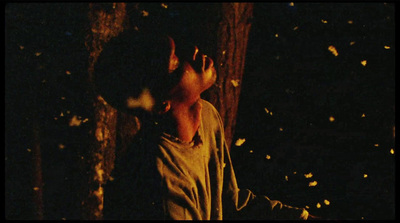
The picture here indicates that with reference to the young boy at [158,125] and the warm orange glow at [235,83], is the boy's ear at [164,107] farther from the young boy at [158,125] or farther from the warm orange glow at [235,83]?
the warm orange glow at [235,83]

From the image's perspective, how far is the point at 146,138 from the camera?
990mm

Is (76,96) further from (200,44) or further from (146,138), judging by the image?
(146,138)

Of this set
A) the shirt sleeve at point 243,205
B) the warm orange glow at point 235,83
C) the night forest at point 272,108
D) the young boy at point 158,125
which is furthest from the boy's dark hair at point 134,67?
the warm orange glow at point 235,83

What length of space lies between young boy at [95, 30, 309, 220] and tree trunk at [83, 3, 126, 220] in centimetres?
46

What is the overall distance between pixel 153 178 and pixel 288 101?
3.02 ft

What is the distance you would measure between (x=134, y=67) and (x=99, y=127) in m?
0.64

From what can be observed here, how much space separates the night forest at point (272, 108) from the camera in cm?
153

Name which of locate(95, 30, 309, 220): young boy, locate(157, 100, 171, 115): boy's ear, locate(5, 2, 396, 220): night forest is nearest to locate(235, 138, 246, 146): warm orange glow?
locate(5, 2, 396, 220): night forest

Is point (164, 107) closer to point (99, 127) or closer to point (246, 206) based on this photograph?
point (246, 206)

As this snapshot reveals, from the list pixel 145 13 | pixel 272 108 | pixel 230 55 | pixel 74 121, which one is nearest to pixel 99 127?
pixel 74 121

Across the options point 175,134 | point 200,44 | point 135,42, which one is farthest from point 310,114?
point 135,42

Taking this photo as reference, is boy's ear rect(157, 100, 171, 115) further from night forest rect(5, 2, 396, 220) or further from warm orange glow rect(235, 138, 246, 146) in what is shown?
warm orange glow rect(235, 138, 246, 146)

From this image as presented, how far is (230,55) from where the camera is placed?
141cm

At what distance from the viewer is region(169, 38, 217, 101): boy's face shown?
96 centimetres
